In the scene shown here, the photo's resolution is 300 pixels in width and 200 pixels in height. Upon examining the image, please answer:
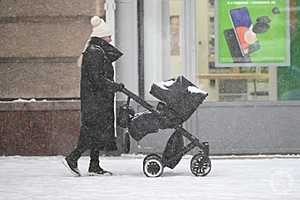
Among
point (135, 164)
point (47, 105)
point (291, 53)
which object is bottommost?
point (135, 164)

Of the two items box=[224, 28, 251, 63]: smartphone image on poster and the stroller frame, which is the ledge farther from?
box=[224, 28, 251, 63]: smartphone image on poster

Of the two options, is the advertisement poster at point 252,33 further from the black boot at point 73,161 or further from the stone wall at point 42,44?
the black boot at point 73,161

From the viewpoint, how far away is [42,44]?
11961 millimetres

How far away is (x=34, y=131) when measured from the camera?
11.9 meters

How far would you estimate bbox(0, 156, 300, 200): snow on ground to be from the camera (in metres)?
8.36

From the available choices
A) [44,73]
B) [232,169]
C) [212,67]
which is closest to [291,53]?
[212,67]

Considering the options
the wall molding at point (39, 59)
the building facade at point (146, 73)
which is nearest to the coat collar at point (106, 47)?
the building facade at point (146, 73)

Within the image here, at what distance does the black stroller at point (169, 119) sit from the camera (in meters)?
9.33

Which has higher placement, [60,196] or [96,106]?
[96,106]

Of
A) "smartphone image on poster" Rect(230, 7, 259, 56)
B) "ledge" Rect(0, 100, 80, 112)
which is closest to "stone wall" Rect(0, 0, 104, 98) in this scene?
"ledge" Rect(0, 100, 80, 112)

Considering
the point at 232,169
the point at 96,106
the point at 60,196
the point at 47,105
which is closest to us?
the point at 60,196

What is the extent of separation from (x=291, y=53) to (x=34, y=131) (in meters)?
4.26

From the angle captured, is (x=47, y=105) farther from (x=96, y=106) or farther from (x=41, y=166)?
(x=96, y=106)

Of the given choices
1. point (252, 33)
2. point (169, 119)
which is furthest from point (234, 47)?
point (169, 119)
